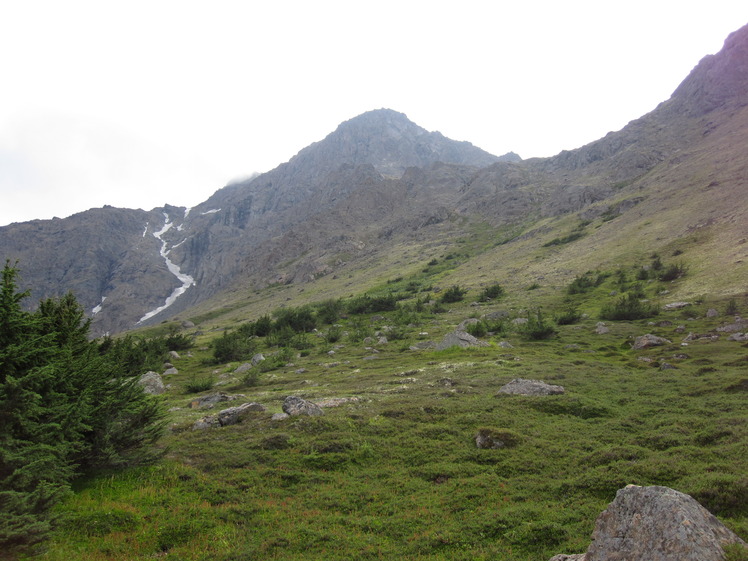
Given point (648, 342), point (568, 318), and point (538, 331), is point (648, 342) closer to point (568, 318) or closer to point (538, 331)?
point (538, 331)

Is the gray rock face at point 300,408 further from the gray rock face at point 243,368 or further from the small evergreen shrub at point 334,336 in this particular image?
the small evergreen shrub at point 334,336

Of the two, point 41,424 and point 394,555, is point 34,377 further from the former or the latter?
point 394,555

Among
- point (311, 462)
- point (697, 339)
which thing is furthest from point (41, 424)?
point (697, 339)

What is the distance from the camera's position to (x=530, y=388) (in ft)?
72.0

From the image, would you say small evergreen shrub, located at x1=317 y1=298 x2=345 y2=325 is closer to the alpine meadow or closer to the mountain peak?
the alpine meadow

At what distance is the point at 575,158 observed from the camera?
186500 millimetres

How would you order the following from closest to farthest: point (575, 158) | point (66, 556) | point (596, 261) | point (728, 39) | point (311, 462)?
point (66, 556) → point (311, 462) → point (596, 261) → point (728, 39) → point (575, 158)

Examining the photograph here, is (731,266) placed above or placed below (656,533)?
below

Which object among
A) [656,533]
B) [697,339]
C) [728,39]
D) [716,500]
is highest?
[728,39]

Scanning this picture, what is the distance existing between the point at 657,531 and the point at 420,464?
28.6 ft

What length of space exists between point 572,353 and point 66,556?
34.5 meters

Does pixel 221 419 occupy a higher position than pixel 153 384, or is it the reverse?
pixel 153 384

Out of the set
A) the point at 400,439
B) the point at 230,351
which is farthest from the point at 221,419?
the point at 230,351

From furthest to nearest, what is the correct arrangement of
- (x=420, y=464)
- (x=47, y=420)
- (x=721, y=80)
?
(x=721, y=80) → (x=420, y=464) → (x=47, y=420)
